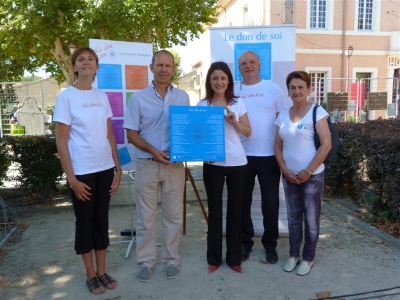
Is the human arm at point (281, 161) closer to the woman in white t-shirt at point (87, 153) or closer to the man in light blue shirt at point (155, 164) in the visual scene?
the man in light blue shirt at point (155, 164)

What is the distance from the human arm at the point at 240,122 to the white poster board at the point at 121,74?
1.60 m

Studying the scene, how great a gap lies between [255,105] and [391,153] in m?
2.04

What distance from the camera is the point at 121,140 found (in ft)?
14.9

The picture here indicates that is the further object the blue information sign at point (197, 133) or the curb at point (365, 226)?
the curb at point (365, 226)

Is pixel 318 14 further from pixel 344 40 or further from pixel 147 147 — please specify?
pixel 147 147

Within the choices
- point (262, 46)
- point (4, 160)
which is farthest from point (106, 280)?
point (4, 160)

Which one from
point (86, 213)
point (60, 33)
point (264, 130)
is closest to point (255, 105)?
point (264, 130)

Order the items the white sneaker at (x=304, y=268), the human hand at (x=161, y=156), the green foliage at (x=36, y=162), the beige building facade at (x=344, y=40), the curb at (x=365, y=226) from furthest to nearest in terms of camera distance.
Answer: the beige building facade at (x=344, y=40) → the green foliage at (x=36, y=162) → the curb at (x=365, y=226) → the white sneaker at (x=304, y=268) → the human hand at (x=161, y=156)

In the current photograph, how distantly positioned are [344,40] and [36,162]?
1677cm

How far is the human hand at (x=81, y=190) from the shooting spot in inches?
119

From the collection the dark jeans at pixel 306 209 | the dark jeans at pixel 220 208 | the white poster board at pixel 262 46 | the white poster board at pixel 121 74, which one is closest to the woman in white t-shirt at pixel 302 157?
the dark jeans at pixel 306 209

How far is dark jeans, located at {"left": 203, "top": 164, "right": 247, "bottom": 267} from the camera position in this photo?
3504 millimetres

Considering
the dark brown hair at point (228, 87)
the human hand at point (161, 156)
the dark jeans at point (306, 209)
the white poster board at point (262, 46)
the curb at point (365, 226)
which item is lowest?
the curb at point (365, 226)

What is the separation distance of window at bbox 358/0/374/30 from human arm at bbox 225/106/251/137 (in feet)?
58.8
